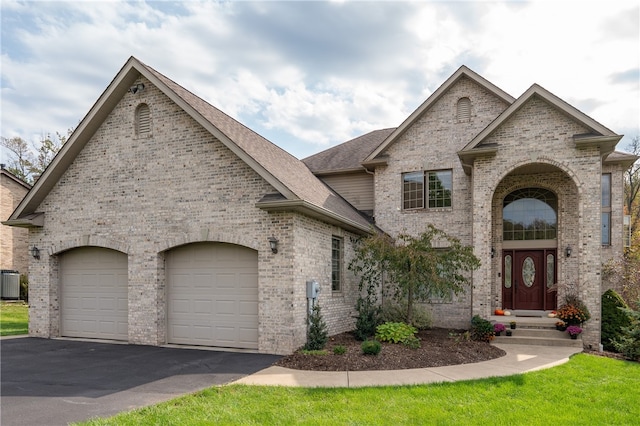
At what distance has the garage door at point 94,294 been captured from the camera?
12445 millimetres

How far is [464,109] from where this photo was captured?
15750mm

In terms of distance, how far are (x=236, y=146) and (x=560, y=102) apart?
906cm

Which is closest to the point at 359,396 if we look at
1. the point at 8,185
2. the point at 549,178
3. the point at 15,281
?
the point at 549,178

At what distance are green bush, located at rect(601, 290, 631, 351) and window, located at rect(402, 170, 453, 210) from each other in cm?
552

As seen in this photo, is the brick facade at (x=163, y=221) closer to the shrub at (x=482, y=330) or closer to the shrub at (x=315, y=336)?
the shrub at (x=315, y=336)

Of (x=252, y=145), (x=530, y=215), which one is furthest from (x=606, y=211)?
(x=252, y=145)

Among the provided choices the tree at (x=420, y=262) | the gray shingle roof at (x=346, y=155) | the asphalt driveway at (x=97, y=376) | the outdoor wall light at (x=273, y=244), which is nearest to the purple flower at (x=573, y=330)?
the tree at (x=420, y=262)

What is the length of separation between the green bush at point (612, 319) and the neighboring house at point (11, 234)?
2826 centimetres

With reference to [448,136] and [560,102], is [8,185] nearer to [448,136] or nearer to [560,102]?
[448,136]

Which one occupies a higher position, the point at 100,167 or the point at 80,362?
the point at 100,167

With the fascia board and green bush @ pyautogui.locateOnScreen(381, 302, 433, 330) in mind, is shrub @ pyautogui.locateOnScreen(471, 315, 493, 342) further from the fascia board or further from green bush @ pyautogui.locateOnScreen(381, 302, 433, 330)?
the fascia board

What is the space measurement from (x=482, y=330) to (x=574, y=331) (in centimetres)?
231

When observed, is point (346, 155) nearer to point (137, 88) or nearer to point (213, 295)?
point (137, 88)

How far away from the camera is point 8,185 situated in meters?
25.6
